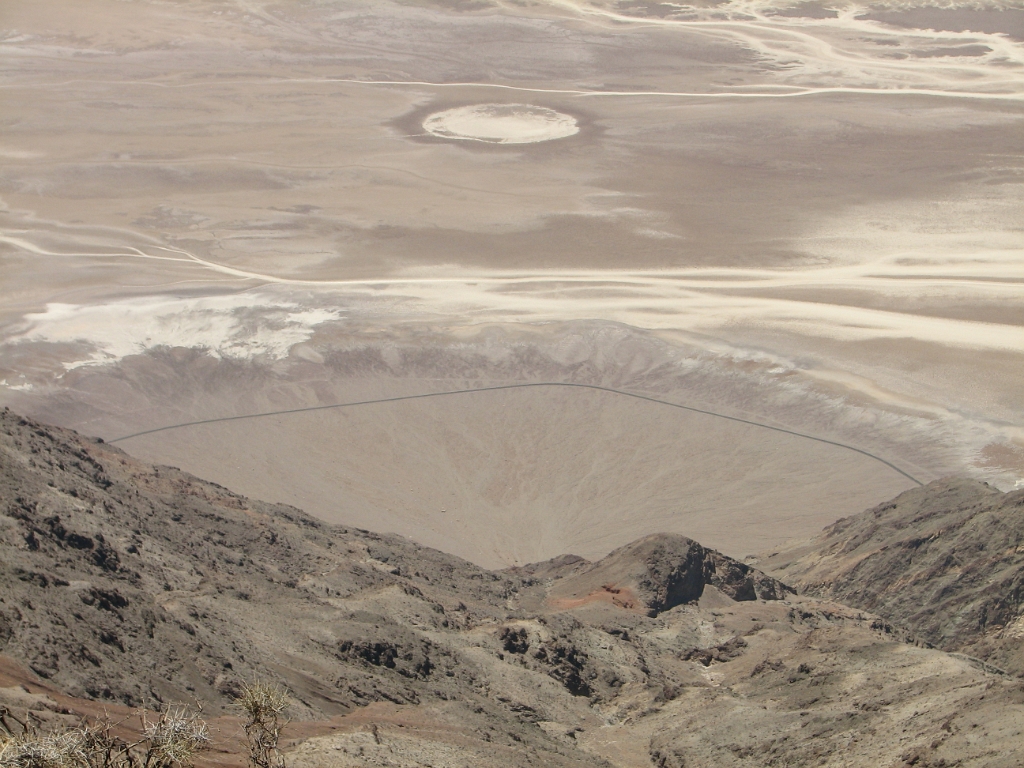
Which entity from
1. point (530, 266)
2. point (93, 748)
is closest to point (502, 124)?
point (530, 266)

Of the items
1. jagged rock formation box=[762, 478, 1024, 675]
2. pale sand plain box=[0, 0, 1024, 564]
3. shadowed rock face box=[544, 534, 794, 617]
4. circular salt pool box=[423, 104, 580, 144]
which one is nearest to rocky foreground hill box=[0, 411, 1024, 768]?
shadowed rock face box=[544, 534, 794, 617]

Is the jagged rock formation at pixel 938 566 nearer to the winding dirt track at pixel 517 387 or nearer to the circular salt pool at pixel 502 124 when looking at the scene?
the winding dirt track at pixel 517 387

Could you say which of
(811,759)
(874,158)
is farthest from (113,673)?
(874,158)

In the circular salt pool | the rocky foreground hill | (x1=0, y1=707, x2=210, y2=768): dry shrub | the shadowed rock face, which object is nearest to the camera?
(x1=0, y1=707, x2=210, y2=768): dry shrub

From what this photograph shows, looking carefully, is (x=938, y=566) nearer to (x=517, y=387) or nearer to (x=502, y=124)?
(x=517, y=387)

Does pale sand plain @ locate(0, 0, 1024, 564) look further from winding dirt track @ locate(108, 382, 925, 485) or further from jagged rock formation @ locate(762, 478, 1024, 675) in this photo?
jagged rock formation @ locate(762, 478, 1024, 675)
